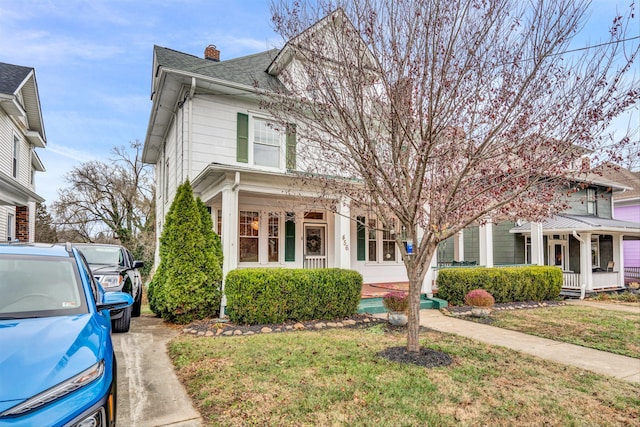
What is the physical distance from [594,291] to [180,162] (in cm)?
1552

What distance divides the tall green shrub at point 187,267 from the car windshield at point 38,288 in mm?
4131

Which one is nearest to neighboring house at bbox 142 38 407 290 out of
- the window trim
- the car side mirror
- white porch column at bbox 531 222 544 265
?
the car side mirror

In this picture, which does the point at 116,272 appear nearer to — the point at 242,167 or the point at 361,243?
the point at 242,167

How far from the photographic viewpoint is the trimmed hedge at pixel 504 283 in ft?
33.2

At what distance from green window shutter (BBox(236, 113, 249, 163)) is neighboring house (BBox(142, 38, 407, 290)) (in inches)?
1.1

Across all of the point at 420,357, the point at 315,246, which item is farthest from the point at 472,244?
the point at 420,357

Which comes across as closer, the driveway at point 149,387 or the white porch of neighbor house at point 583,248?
the driveway at point 149,387

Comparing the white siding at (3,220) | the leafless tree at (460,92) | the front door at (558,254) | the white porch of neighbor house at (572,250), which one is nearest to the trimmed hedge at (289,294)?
the leafless tree at (460,92)

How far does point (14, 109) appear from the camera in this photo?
471 inches

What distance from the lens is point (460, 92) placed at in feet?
14.9

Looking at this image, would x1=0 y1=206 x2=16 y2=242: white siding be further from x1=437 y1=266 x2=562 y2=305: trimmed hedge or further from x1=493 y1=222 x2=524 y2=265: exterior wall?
x1=493 y1=222 x2=524 y2=265: exterior wall

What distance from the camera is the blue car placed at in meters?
1.98

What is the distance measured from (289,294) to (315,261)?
4.50m

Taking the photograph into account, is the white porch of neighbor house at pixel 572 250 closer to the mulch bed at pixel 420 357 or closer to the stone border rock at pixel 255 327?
the stone border rock at pixel 255 327
